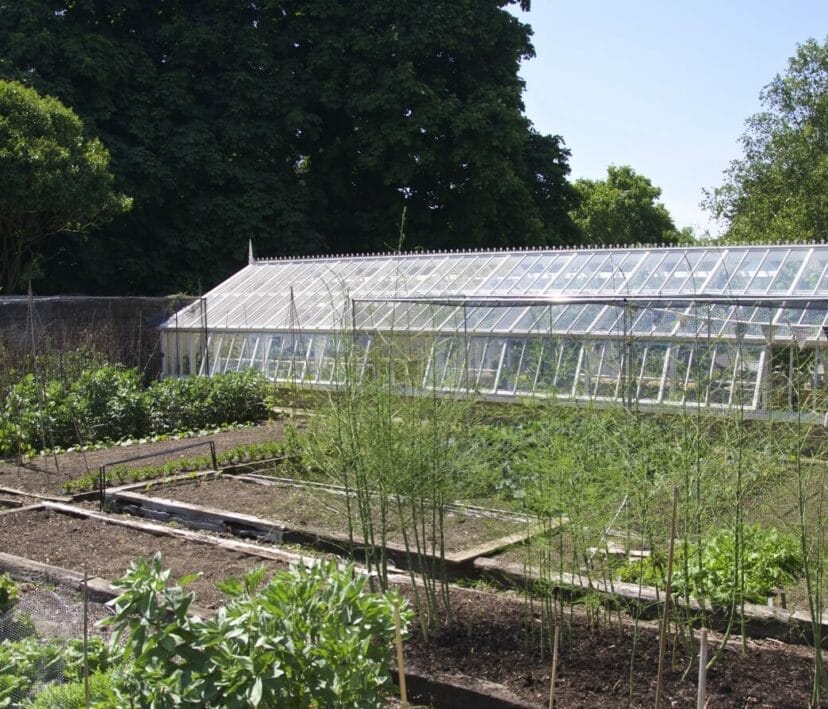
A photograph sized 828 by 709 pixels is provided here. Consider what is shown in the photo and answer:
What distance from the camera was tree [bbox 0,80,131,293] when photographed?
16516 millimetres

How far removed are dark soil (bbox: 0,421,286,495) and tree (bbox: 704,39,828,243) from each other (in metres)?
16.0

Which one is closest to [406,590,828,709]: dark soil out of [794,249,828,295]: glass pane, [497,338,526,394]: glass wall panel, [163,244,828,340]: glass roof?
[163,244,828,340]: glass roof

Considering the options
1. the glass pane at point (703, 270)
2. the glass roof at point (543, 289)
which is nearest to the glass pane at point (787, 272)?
the glass roof at point (543, 289)

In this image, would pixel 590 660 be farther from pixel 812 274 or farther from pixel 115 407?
pixel 115 407

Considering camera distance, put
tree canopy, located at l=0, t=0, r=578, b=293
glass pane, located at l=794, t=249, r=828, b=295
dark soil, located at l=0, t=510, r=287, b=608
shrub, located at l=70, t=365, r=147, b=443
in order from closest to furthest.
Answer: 1. dark soil, located at l=0, t=510, r=287, b=608
2. glass pane, located at l=794, t=249, r=828, b=295
3. shrub, located at l=70, t=365, r=147, b=443
4. tree canopy, located at l=0, t=0, r=578, b=293

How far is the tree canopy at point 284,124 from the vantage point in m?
20.1

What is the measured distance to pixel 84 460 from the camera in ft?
31.2

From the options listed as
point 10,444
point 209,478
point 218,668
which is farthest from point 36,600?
point 10,444

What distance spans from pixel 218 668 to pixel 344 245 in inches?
789

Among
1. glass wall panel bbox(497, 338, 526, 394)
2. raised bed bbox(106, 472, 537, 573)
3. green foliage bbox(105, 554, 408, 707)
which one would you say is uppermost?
glass wall panel bbox(497, 338, 526, 394)

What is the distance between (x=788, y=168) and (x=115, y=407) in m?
19.1

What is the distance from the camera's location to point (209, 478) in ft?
28.8

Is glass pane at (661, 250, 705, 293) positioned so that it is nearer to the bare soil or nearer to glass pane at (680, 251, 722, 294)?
glass pane at (680, 251, 722, 294)

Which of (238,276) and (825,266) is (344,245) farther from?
(825,266)
